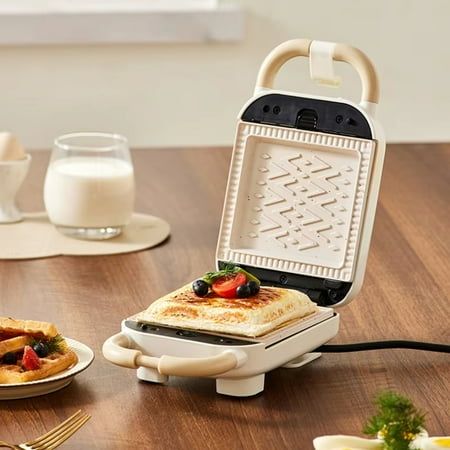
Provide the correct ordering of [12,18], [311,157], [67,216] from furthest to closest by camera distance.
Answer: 1. [12,18]
2. [67,216]
3. [311,157]

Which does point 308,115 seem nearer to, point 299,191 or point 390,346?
point 299,191

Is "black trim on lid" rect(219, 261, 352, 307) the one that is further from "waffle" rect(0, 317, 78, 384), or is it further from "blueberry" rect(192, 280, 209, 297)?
"waffle" rect(0, 317, 78, 384)

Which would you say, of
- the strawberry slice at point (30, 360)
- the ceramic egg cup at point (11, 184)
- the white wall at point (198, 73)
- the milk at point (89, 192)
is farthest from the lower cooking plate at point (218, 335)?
the white wall at point (198, 73)

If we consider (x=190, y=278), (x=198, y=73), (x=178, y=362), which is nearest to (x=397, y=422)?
(x=178, y=362)

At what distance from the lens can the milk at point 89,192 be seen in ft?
6.58

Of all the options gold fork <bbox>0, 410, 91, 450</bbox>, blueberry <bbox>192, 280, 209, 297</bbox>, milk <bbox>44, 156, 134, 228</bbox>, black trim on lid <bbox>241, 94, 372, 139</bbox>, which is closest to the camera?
gold fork <bbox>0, 410, 91, 450</bbox>

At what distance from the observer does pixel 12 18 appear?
379 cm

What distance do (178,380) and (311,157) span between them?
34 cm

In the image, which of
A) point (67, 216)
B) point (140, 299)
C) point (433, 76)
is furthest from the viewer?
point (433, 76)

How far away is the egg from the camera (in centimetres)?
110

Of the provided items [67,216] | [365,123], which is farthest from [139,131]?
[365,123]

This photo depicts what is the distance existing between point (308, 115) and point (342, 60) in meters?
0.08

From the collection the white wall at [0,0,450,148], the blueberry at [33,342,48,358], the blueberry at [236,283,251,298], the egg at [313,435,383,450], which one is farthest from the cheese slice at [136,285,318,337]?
the white wall at [0,0,450,148]

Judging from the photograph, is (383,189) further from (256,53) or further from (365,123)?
(256,53)
